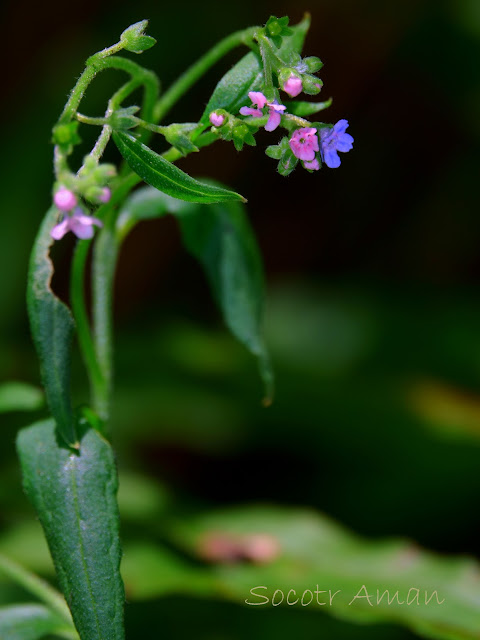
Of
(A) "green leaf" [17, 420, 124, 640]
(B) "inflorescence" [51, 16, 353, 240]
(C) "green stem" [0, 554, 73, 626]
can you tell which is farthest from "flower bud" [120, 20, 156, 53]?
(C) "green stem" [0, 554, 73, 626]

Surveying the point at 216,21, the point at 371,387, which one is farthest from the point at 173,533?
the point at 216,21

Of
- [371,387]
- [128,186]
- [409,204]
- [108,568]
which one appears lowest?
[108,568]

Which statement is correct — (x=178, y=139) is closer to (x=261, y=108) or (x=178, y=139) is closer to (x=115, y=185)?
(x=261, y=108)

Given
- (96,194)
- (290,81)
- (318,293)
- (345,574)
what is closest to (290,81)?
(290,81)

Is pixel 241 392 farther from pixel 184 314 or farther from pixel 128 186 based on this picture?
pixel 128 186

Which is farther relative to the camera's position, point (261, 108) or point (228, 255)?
point (228, 255)

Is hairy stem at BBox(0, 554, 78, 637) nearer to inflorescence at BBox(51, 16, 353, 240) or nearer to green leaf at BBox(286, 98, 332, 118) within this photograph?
inflorescence at BBox(51, 16, 353, 240)
